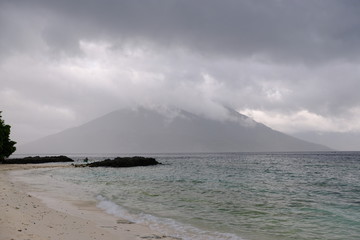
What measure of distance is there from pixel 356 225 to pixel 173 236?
9.75m

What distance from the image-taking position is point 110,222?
14398mm

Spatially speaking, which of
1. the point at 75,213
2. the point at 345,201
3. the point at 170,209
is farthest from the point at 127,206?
the point at 345,201

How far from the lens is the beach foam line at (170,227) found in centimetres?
1256

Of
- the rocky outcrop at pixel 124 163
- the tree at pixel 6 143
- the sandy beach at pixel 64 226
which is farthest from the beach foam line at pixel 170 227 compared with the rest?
the tree at pixel 6 143

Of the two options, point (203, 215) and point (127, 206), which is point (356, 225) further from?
point (127, 206)

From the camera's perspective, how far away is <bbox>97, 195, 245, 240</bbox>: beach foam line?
41.2 ft

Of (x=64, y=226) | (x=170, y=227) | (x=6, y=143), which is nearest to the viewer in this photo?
(x=64, y=226)

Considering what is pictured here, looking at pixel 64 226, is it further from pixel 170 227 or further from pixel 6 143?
pixel 6 143

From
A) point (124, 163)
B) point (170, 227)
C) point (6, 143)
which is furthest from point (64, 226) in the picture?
point (6, 143)

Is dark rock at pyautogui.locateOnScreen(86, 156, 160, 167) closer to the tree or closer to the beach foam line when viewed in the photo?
the tree

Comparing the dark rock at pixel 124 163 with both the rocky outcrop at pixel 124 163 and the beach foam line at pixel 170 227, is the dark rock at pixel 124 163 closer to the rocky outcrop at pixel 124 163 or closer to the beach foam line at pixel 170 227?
the rocky outcrop at pixel 124 163

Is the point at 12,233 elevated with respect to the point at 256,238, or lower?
elevated

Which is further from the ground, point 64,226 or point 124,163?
point 64,226

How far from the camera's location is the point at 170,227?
1411 centimetres
